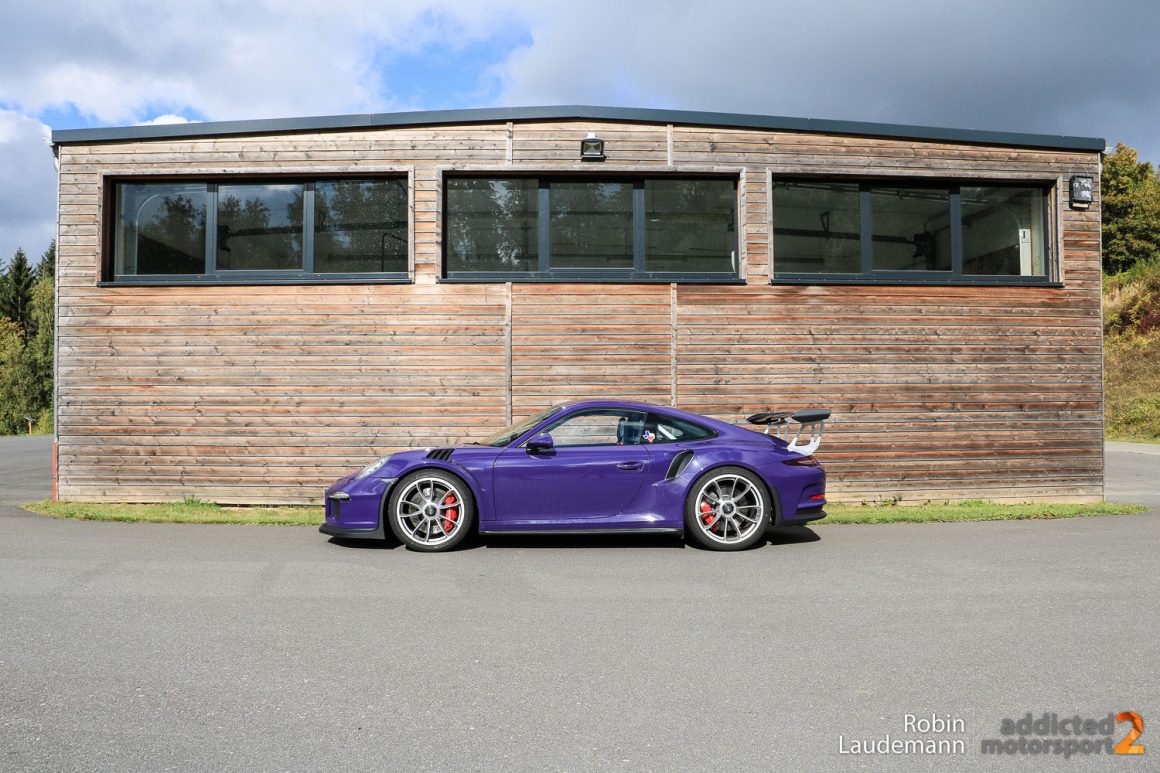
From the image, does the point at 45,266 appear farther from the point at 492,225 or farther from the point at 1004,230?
the point at 1004,230

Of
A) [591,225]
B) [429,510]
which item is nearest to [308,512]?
[429,510]

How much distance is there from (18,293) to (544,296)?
85822 millimetres

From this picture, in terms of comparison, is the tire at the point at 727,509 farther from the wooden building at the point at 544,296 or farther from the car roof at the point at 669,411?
the wooden building at the point at 544,296

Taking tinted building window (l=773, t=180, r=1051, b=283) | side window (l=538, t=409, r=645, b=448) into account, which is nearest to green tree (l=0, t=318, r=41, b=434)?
tinted building window (l=773, t=180, r=1051, b=283)

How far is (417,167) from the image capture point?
10.6 meters

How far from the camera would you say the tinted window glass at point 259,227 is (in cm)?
1070

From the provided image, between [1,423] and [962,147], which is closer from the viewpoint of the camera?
[962,147]

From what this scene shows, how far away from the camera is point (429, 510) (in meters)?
7.32

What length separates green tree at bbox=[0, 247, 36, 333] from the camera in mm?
78500

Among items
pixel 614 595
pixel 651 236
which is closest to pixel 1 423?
pixel 651 236

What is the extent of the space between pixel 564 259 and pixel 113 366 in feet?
18.5

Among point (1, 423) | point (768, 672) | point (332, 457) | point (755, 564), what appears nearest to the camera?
point (768, 672)

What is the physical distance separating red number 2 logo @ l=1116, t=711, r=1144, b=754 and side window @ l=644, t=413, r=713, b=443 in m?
4.57

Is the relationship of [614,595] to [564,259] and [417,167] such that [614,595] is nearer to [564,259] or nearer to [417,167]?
[564,259]
